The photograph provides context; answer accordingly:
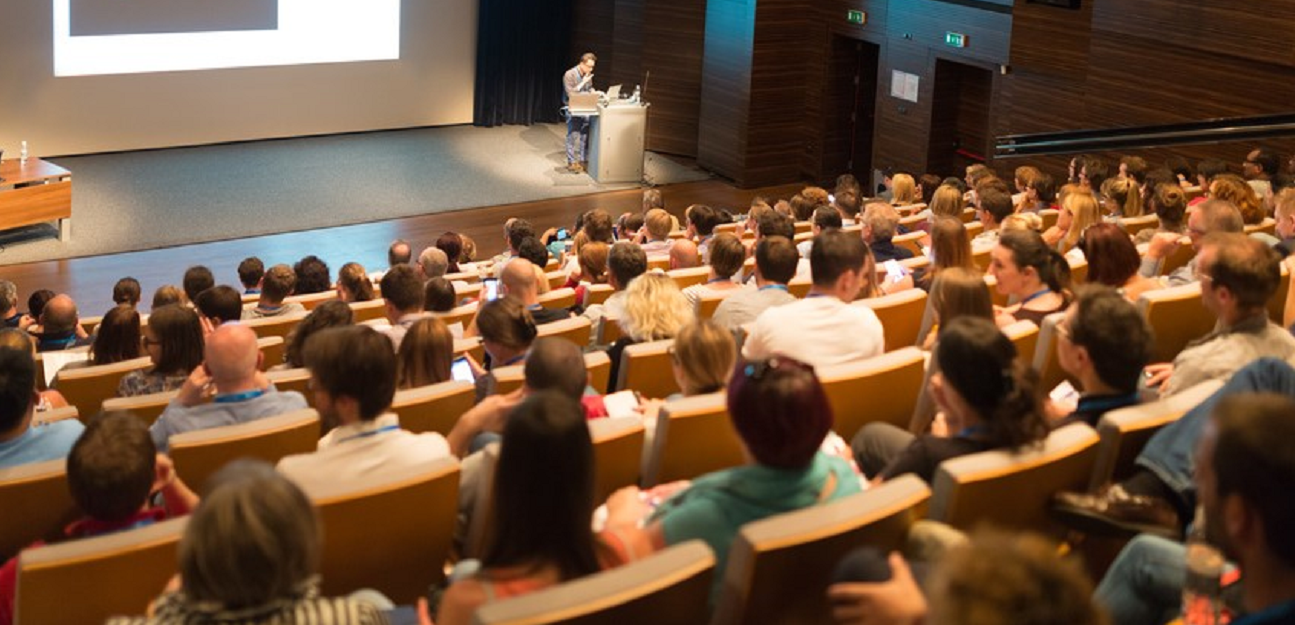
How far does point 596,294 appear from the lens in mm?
7047

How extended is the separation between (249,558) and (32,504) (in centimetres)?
152

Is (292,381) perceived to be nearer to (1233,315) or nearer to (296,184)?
(1233,315)

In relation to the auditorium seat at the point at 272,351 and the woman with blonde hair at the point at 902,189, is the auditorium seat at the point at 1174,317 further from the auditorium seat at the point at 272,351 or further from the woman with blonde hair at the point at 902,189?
the woman with blonde hair at the point at 902,189

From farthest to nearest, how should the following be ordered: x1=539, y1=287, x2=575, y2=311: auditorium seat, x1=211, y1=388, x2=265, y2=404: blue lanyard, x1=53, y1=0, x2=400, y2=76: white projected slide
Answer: x1=53, y1=0, x2=400, y2=76: white projected slide, x1=539, y1=287, x2=575, y2=311: auditorium seat, x1=211, y1=388, x2=265, y2=404: blue lanyard

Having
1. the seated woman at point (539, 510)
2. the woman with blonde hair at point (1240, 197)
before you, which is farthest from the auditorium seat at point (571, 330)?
the woman with blonde hair at point (1240, 197)

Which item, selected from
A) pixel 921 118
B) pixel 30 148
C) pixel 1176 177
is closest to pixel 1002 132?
pixel 921 118

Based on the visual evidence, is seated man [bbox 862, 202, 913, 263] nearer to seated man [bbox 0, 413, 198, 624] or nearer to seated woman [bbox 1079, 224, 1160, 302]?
seated woman [bbox 1079, 224, 1160, 302]

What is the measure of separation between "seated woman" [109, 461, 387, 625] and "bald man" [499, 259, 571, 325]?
141 inches

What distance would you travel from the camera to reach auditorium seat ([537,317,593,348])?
18.4 ft

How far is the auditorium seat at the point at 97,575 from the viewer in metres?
2.96

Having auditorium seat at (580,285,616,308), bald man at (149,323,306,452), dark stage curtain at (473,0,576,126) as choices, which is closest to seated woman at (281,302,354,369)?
bald man at (149,323,306,452)

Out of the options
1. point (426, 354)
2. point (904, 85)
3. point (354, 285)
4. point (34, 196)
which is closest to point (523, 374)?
point (426, 354)

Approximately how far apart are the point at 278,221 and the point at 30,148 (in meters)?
3.00

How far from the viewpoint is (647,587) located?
2617 mm
